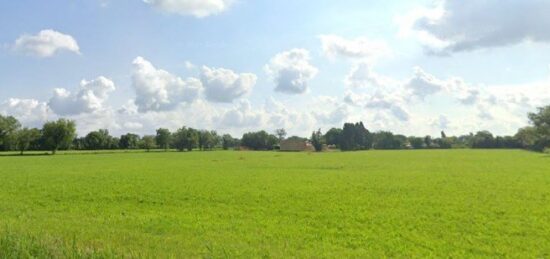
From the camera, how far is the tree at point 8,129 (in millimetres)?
115312

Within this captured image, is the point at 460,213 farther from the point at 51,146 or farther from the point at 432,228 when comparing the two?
the point at 51,146

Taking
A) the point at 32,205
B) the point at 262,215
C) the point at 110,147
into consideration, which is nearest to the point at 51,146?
the point at 110,147

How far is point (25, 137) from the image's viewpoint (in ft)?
387

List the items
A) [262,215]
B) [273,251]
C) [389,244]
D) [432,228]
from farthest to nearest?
[262,215] → [432,228] → [389,244] → [273,251]

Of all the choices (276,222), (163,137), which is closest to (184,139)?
(163,137)

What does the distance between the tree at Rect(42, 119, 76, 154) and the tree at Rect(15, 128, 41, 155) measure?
226 cm

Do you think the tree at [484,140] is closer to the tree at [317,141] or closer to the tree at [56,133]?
the tree at [317,141]

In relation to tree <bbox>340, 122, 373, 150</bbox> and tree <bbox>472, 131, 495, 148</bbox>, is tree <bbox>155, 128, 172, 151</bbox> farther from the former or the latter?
tree <bbox>472, 131, 495, 148</bbox>

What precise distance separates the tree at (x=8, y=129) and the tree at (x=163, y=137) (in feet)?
226

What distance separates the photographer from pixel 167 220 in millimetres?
15367

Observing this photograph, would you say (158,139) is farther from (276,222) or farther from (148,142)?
(276,222)

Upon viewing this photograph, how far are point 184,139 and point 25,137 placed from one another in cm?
7650

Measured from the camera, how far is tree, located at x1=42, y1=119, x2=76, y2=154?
121 m

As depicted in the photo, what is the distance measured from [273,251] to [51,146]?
420 ft
